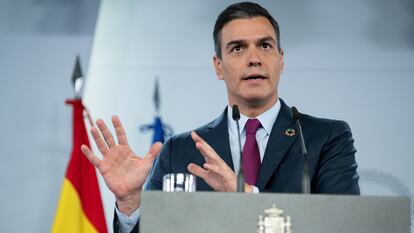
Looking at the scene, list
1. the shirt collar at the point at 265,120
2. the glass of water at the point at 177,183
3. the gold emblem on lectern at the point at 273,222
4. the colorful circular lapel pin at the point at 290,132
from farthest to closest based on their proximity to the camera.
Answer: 1. the shirt collar at the point at 265,120
2. the colorful circular lapel pin at the point at 290,132
3. the glass of water at the point at 177,183
4. the gold emblem on lectern at the point at 273,222

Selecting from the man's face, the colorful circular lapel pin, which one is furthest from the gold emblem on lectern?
the man's face

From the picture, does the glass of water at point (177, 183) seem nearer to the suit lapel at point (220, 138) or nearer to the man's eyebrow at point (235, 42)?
the suit lapel at point (220, 138)

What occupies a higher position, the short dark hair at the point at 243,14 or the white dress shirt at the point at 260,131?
the short dark hair at the point at 243,14

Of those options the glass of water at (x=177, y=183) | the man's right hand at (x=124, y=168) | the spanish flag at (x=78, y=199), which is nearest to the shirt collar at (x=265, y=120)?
the man's right hand at (x=124, y=168)

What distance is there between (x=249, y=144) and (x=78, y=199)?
1.68 m

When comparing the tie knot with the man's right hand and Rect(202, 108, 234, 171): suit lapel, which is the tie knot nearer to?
Rect(202, 108, 234, 171): suit lapel

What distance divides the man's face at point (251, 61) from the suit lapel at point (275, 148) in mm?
147

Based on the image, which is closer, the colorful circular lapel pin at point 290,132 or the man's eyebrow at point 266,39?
the colorful circular lapel pin at point 290,132

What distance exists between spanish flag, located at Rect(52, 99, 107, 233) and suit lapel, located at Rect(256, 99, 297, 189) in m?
1.67

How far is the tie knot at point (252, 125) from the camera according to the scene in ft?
9.42

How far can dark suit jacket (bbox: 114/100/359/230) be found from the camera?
Result: 2662 millimetres

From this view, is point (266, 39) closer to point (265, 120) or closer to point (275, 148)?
point (265, 120)

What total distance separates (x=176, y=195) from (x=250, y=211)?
200 millimetres

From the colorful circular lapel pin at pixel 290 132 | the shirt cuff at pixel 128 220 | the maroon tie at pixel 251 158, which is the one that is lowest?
the shirt cuff at pixel 128 220
